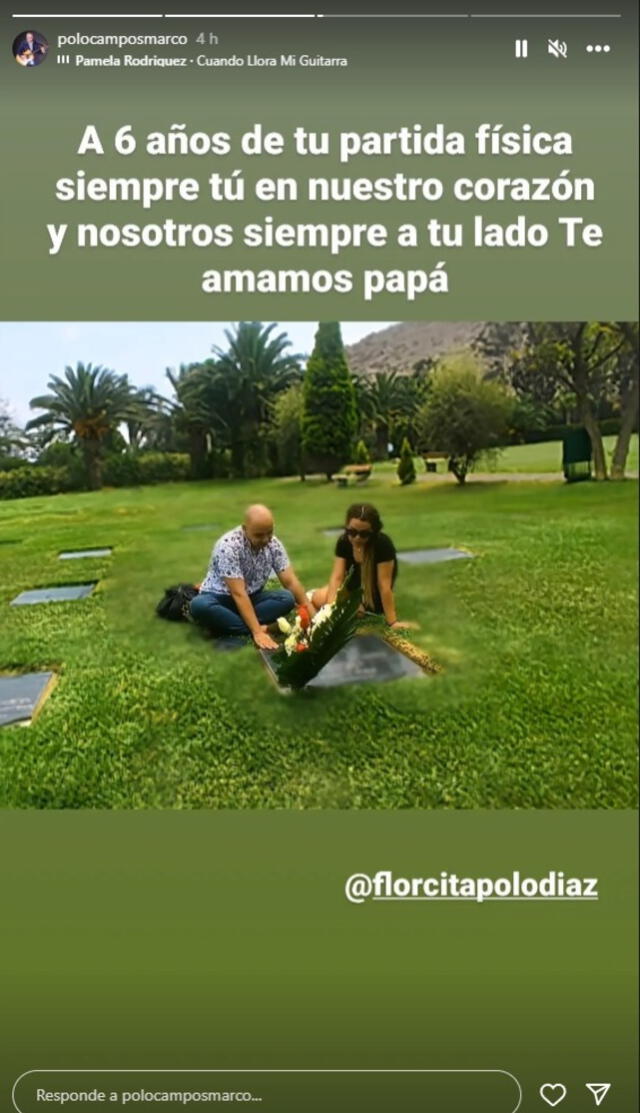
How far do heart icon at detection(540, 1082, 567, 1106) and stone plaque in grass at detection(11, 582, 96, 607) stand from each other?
226 cm

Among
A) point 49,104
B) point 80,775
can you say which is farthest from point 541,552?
point 49,104

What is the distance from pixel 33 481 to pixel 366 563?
124 cm

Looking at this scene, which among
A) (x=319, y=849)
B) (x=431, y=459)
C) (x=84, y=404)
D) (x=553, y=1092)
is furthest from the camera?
(x=431, y=459)

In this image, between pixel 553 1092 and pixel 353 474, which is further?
pixel 353 474

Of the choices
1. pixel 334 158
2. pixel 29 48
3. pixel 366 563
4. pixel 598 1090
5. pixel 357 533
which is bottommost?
pixel 598 1090

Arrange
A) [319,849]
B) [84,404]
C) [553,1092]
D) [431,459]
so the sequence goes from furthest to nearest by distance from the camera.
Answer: [431,459], [84,404], [319,849], [553,1092]

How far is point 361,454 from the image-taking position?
7.93 feet

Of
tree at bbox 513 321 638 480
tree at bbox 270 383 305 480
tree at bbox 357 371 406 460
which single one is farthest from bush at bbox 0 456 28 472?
tree at bbox 513 321 638 480

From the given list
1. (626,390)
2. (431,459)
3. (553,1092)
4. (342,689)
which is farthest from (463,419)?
(553,1092)

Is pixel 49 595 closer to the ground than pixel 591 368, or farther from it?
closer to the ground

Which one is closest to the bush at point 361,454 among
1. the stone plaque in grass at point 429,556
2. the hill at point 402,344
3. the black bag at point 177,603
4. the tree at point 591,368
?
the hill at point 402,344

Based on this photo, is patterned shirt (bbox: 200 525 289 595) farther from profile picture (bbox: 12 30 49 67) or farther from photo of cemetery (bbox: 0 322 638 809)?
profile picture (bbox: 12 30 49 67)

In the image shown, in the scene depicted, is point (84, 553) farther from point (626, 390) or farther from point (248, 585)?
point (626, 390)

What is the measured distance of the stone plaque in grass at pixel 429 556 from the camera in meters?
2.46
